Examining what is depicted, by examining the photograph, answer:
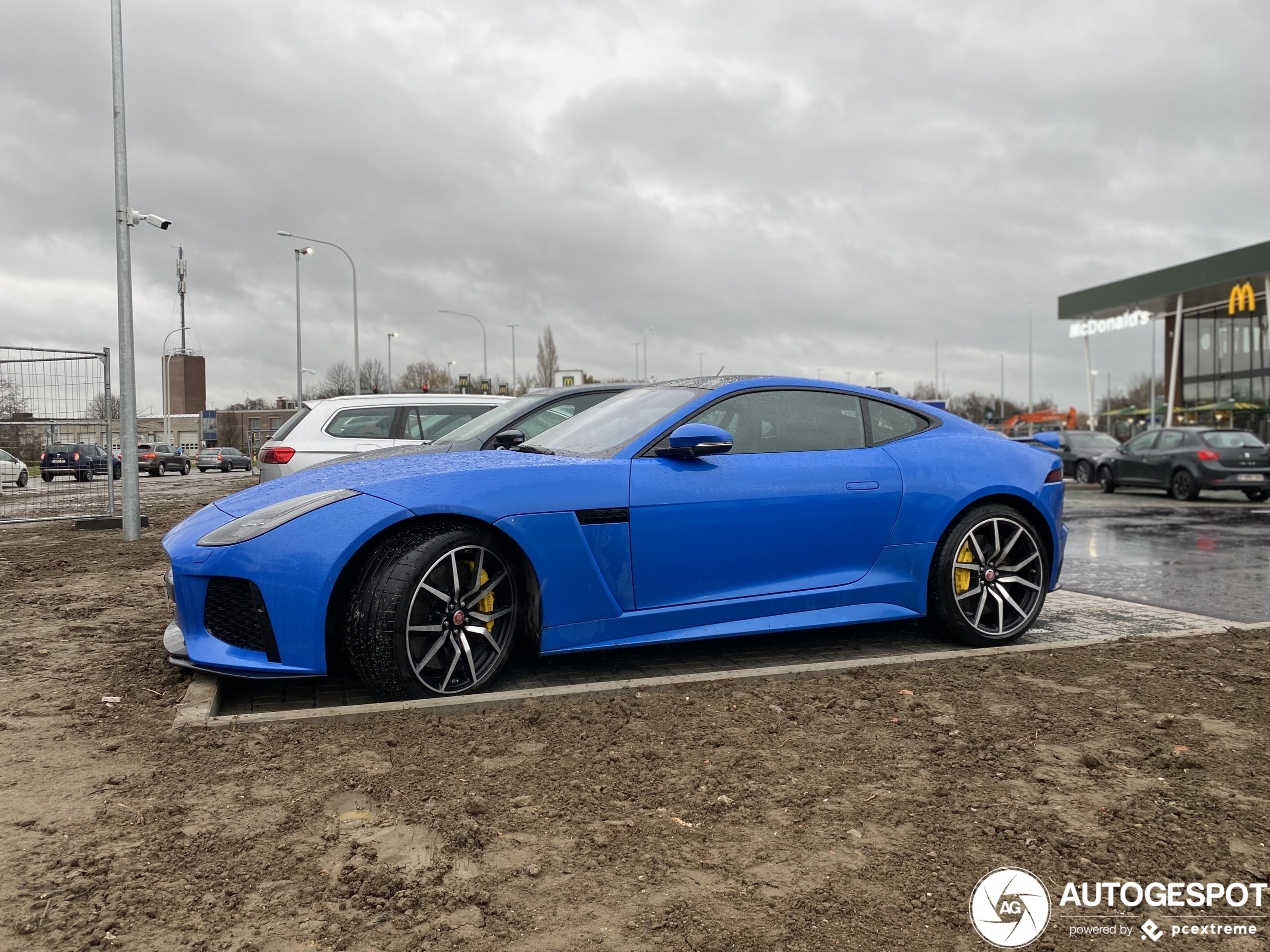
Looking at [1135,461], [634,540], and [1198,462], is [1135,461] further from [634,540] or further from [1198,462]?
[634,540]

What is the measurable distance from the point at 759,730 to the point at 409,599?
4.79 ft

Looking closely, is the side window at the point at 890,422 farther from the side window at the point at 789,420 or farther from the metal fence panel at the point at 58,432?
the metal fence panel at the point at 58,432

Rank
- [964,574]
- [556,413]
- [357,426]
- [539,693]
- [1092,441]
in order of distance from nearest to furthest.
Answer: [539,693], [964,574], [556,413], [357,426], [1092,441]

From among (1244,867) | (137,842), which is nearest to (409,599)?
(137,842)

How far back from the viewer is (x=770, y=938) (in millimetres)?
2160

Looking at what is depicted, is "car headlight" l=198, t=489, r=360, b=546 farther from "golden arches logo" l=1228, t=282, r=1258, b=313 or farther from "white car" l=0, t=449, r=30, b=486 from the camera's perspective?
"golden arches logo" l=1228, t=282, r=1258, b=313

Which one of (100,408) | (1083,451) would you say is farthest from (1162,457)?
(100,408)

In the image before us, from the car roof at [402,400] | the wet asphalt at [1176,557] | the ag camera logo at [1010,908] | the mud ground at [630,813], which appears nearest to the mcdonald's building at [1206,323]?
the wet asphalt at [1176,557]

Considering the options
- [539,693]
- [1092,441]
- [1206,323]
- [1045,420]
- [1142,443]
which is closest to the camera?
[539,693]

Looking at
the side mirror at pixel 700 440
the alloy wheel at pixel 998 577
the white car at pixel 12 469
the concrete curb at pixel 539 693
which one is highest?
the side mirror at pixel 700 440

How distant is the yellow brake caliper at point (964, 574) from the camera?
16.8 ft

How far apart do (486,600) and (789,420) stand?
6.05 feet

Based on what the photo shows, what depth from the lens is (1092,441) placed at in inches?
1038

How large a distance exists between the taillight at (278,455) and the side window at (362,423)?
0.44m
